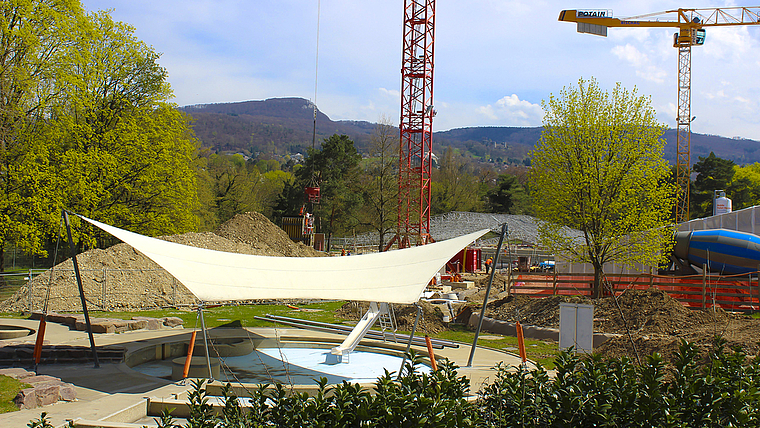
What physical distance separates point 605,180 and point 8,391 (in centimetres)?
1869

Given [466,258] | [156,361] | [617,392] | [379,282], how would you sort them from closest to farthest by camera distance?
[617,392]
[379,282]
[156,361]
[466,258]

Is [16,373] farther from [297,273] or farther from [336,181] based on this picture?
[336,181]

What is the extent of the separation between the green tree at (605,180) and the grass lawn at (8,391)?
17.1 metres

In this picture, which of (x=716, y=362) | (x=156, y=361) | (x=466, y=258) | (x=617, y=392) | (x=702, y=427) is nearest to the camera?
(x=702, y=427)

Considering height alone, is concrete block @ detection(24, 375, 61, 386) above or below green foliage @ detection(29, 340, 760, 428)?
below

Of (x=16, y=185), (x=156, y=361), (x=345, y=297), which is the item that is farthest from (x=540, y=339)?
(x=16, y=185)

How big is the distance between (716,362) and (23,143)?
1111 inches

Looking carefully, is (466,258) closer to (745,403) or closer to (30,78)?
(30,78)

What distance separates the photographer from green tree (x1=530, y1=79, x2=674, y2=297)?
19562mm

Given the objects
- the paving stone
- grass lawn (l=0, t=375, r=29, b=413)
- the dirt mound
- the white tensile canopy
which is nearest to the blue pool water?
the white tensile canopy

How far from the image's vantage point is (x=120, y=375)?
9.80 m

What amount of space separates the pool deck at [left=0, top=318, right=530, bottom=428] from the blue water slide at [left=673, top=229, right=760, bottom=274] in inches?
616

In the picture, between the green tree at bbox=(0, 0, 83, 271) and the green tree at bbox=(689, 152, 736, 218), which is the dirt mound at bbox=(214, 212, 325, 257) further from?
the green tree at bbox=(689, 152, 736, 218)

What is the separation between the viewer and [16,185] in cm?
2331
